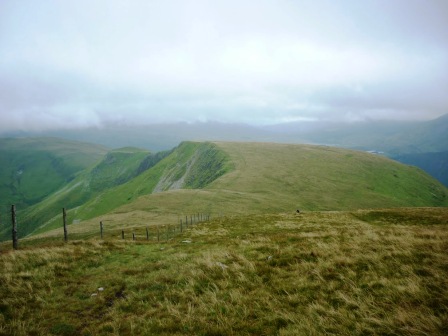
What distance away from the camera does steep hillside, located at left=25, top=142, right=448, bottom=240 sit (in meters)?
80.5

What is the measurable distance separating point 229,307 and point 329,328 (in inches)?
128

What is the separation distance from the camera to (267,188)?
384 ft

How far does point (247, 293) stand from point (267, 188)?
355 feet

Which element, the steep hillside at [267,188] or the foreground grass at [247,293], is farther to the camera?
the steep hillside at [267,188]

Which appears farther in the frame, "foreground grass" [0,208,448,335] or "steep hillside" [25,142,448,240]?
"steep hillside" [25,142,448,240]

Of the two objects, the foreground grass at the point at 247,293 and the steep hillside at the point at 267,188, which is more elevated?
the foreground grass at the point at 247,293

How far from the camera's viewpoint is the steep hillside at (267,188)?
80500mm

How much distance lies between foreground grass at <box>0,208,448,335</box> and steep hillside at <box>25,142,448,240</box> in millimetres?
49798

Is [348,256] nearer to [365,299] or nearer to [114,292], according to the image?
[365,299]

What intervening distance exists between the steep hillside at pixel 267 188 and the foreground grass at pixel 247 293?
163 feet

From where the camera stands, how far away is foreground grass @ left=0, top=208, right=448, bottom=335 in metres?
7.77

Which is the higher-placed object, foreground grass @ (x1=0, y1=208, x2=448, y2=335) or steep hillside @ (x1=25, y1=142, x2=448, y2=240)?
foreground grass @ (x1=0, y1=208, x2=448, y2=335)

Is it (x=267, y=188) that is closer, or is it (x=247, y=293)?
(x=247, y=293)

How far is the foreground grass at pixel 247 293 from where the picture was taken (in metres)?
7.77
